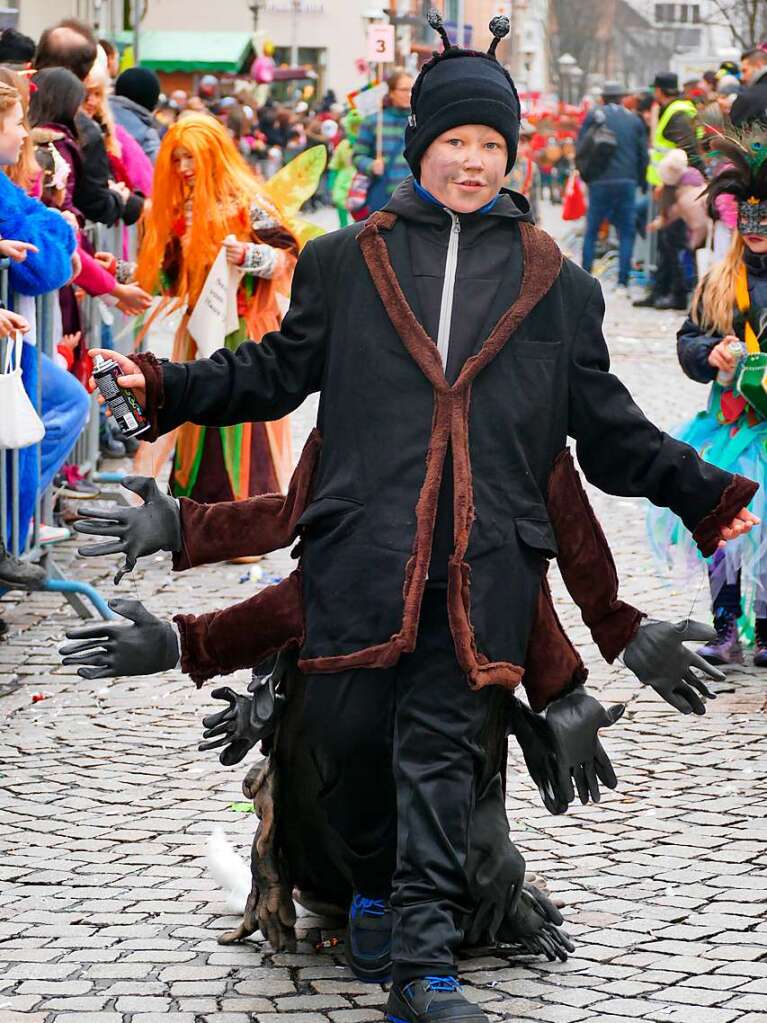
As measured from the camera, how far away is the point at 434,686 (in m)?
4.00

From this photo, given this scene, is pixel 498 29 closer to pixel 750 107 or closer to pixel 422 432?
pixel 422 432

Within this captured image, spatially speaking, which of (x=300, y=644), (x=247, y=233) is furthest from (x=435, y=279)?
(x=247, y=233)

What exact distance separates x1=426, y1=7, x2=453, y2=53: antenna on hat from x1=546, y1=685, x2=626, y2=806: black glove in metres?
1.38

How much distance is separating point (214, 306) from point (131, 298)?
0.38 meters

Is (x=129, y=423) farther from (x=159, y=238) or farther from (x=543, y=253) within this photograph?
(x=159, y=238)

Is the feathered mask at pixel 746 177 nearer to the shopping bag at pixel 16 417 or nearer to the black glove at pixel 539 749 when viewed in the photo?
the shopping bag at pixel 16 417

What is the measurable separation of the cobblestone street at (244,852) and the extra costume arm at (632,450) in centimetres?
96

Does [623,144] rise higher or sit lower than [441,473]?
lower

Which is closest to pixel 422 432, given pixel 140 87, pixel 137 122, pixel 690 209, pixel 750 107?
pixel 750 107

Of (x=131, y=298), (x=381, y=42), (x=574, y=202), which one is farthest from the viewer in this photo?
(x=574, y=202)

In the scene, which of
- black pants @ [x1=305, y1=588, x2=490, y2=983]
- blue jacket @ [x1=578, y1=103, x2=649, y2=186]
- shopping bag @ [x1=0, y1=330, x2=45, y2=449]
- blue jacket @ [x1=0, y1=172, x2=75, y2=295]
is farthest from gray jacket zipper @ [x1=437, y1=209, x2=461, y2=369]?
blue jacket @ [x1=578, y1=103, x2=649, y2=186]

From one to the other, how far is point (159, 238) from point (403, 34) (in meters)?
65.4

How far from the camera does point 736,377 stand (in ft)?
23.3

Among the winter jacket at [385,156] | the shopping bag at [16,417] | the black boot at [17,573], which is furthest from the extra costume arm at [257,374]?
the winter jacket at [385,156]
